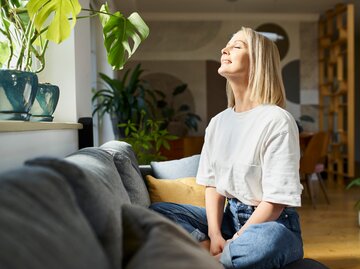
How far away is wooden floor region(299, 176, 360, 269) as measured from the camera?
3283mm

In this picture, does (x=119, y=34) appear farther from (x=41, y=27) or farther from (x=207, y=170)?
(x=207, y=170)

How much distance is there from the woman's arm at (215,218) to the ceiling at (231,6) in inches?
204

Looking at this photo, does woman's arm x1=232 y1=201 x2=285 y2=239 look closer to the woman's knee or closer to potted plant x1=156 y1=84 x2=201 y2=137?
the woman's knee

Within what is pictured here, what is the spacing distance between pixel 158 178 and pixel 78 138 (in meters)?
0.55

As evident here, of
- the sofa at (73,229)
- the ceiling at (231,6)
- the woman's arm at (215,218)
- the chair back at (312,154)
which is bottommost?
the chair back at (312,154)

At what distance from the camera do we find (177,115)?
25.7 ft

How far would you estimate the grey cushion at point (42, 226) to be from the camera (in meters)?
0.56

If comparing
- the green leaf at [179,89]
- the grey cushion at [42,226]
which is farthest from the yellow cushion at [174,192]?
the green leaf at [179,89]

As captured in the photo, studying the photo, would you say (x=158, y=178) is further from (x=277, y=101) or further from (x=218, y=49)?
(x=218, y=49)

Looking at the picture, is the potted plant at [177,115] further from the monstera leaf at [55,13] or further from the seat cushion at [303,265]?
the seat cushion at [303,265]

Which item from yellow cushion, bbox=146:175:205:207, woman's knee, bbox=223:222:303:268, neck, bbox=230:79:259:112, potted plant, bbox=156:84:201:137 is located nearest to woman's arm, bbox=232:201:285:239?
woman's knee, bbox=223:222:303:268

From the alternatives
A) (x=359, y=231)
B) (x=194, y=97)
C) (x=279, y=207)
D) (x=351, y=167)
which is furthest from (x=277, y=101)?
(x=194, y=97)

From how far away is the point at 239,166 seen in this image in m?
1.71

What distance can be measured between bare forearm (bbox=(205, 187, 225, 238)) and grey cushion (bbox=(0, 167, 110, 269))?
3.67ft
